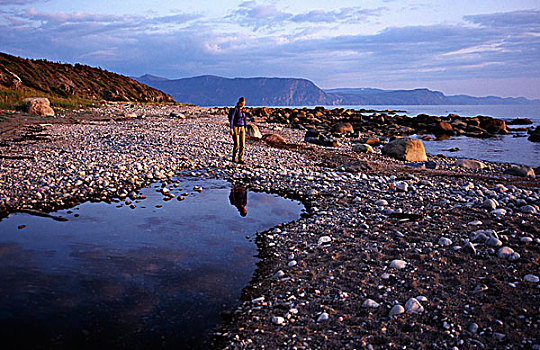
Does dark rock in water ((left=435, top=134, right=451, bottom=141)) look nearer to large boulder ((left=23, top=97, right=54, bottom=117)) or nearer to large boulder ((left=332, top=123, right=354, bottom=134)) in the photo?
large boulder ((left=332, top=123, right=354, bottom=134))

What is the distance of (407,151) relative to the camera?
1925 centimetres

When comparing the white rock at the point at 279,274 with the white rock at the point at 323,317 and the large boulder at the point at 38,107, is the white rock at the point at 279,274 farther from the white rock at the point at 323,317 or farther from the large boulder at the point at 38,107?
the large boulder at the point at 38,107

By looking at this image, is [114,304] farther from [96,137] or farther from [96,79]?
[96,79]

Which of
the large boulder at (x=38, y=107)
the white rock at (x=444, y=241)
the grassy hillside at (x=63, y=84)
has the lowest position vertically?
the white rock at (x=444, y=241)

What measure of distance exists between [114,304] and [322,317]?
266 centimetres

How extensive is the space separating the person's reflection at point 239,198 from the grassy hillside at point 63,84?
30.6m

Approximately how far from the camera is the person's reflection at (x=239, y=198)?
947 centimetres

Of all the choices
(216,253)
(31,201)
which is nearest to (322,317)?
(216,253)

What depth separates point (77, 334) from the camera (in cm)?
423

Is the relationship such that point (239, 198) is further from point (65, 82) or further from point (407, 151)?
point (65, 82)

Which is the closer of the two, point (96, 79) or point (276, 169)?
point (276, 169)

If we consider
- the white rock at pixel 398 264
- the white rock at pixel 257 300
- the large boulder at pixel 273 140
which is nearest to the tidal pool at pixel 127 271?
the white rock at pixel 257 300

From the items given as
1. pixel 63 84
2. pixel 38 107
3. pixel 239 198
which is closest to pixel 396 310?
pixel 239 198

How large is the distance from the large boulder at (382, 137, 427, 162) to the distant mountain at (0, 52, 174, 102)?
35.3 meters
